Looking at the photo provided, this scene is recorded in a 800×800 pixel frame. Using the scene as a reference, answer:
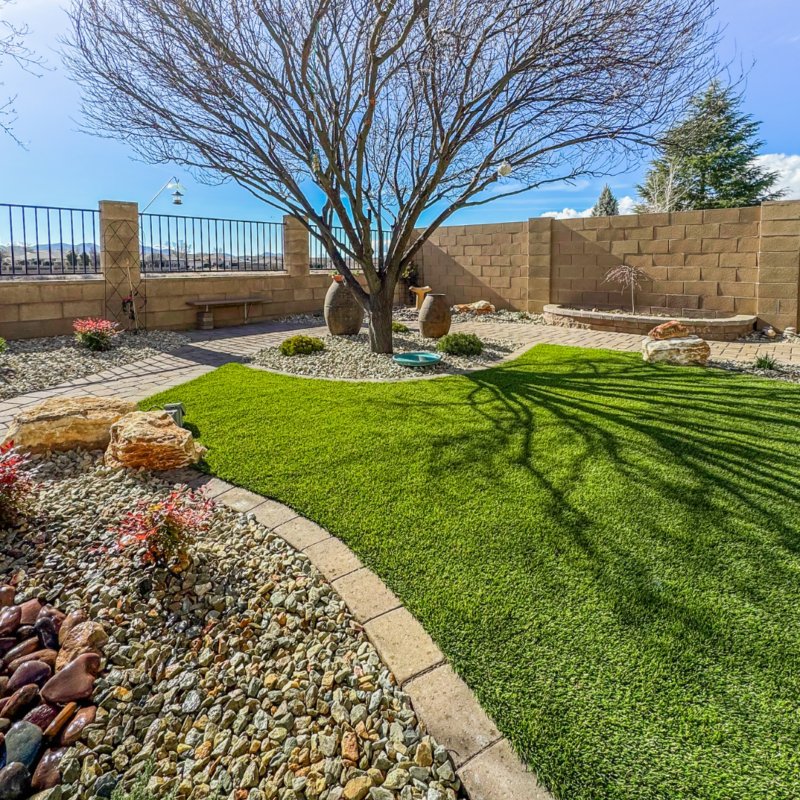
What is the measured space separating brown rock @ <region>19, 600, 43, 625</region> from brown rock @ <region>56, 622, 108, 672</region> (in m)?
0.22

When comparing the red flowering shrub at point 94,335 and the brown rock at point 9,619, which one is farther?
the red flowering shrub at point 94,335

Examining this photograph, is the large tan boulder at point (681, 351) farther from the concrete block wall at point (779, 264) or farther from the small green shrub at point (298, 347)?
the small green shrub at point (298, 347)

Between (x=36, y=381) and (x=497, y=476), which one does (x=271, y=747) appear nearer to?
(x=497, y=476)

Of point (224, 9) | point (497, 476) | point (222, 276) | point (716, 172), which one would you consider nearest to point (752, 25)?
point (224, 9)

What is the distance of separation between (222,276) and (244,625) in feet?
30.1

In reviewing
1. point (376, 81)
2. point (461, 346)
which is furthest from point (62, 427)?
point (376, 81)

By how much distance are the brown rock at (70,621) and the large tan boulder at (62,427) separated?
1.93 metres

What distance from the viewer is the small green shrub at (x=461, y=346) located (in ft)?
22.3

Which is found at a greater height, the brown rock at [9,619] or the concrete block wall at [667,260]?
the concrete block wall at [667,260]

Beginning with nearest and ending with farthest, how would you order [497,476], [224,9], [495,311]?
[497,476] < [224,9] < [495,311]

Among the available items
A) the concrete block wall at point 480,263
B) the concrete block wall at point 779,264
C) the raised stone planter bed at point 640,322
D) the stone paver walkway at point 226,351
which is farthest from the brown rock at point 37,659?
the concrete block wall at point 480,263

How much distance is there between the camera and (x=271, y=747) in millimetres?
1503

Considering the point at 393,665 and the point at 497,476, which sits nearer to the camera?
the point at 393,665

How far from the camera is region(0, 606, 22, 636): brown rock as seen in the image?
1.92 m
